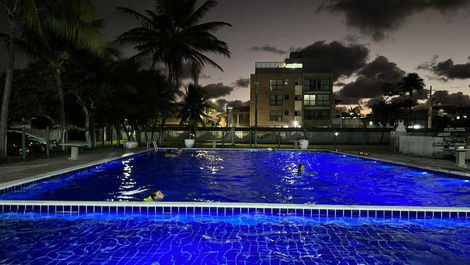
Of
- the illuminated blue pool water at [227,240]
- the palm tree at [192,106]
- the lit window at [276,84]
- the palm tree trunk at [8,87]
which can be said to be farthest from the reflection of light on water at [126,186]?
the lit window at [276,84]

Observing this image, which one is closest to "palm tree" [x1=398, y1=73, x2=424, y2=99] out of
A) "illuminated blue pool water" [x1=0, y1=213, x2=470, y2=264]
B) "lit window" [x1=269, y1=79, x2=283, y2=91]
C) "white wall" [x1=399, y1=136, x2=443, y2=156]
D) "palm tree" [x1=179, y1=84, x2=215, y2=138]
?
"lit window" [x1=269, y1=79, x2=283, y2=91]

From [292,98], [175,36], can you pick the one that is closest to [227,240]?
[175,36]

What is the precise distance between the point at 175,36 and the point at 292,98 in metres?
26.4

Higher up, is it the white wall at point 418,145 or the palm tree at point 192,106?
the palm tree at point 192,106

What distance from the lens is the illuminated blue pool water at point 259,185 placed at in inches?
339

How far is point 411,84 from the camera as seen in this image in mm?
75125

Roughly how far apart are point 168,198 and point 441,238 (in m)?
5.87

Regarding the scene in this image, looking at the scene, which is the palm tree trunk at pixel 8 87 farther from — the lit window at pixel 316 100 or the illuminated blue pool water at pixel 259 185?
the lit window at pixel 316 100

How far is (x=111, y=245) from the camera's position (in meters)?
5.41

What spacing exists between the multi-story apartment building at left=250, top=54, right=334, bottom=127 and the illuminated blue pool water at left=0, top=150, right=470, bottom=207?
108ft

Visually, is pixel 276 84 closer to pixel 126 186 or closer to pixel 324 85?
pixel 324 85

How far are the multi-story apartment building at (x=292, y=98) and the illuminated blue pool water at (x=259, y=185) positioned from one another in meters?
33.0

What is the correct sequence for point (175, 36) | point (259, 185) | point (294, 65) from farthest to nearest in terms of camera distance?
1. point (294, 65)
2. point (175, 36)
3. point (259, 185)

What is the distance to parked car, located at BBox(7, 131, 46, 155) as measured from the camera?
15.8 meters
